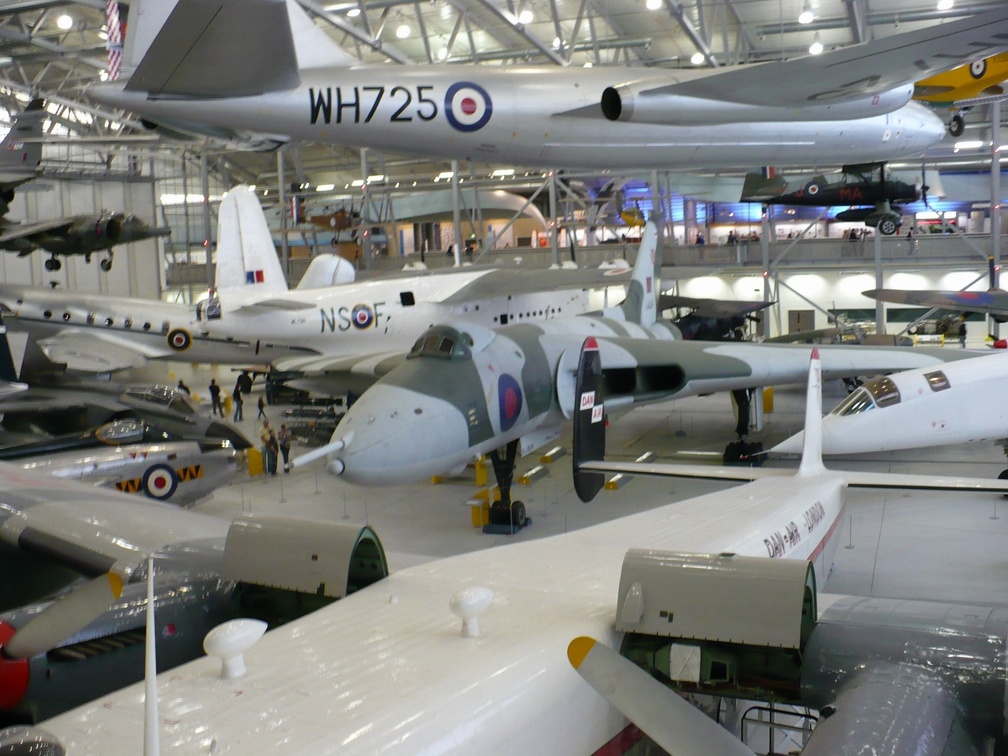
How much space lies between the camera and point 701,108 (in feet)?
20.8

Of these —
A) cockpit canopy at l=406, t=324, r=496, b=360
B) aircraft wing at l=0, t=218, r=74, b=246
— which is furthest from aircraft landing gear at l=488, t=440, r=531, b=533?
aircraft wing at l=0, t=218, r=74, b=246

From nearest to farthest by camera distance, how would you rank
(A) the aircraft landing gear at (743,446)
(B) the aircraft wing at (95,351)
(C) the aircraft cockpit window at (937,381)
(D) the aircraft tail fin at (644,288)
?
(C) the aircraft cockpit window at (937,381)
(A) the aircraft landing gear at (743,446)
(D) the aircraft tail fin at (644,288)
(B) the aircraft wing at (95,351)

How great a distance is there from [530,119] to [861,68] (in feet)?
7.48

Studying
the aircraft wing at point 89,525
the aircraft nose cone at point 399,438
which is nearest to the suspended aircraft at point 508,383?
the aircraft nose cone at point 399,438

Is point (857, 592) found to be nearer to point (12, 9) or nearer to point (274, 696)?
point (274, 696)

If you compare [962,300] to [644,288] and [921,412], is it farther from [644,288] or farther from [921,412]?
[921,412]

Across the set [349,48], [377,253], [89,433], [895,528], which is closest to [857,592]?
[895,528]

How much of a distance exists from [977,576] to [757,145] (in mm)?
6159

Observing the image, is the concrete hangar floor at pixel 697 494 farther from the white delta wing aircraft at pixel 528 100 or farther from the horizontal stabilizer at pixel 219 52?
the horizontal stabilizer at pixel 219 52

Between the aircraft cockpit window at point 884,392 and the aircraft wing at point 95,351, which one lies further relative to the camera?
the aircraft wing at point 95,351

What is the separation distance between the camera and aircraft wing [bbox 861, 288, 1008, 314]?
20.2 meters

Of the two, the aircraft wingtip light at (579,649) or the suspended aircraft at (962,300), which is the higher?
the suspended aircraft at (962,300)

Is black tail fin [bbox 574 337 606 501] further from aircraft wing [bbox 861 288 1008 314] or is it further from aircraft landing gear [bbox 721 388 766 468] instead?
aircraft wing [bbox 861 288 1008 314]

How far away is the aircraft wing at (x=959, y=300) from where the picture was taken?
2017 centimetres
